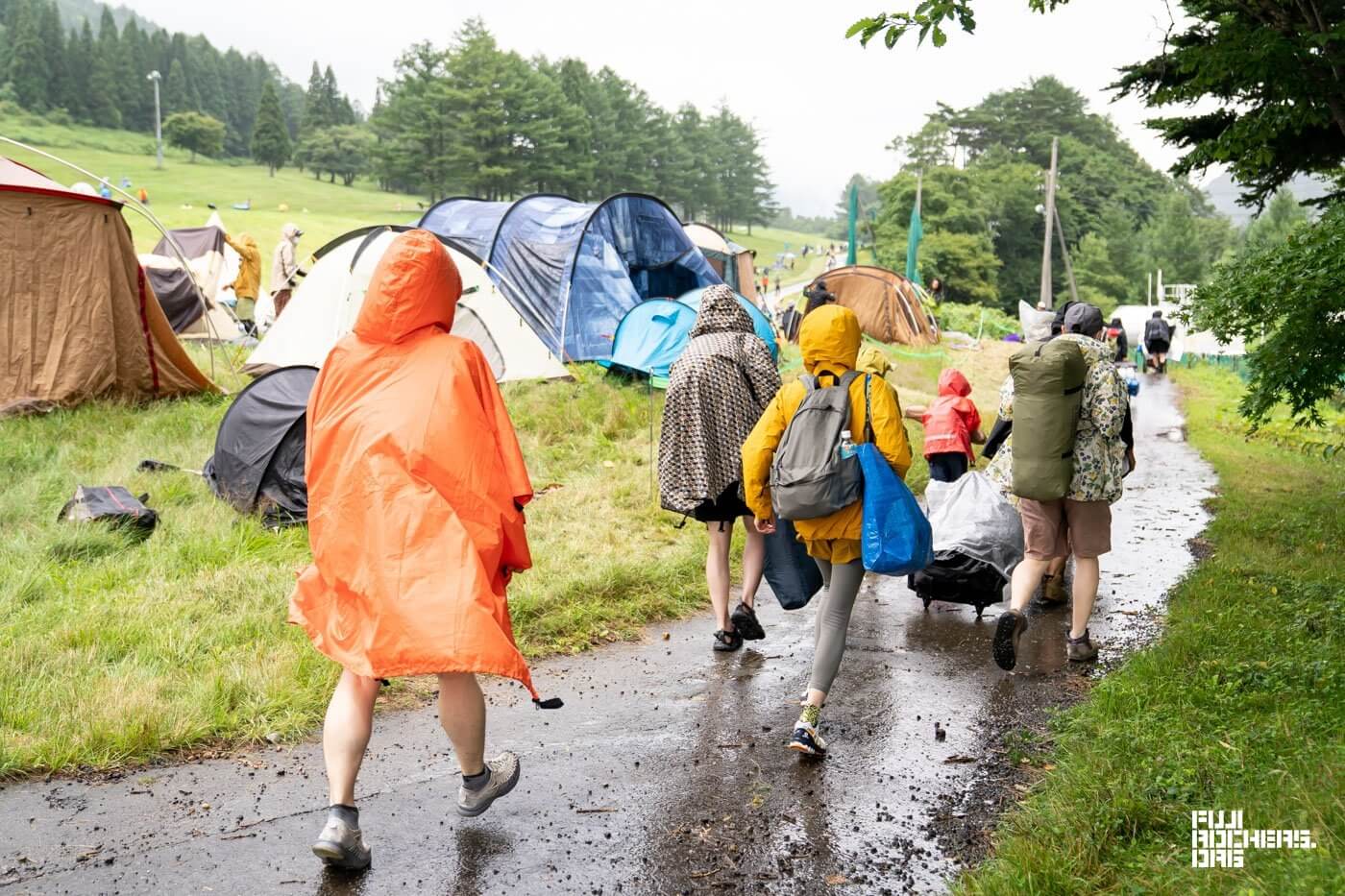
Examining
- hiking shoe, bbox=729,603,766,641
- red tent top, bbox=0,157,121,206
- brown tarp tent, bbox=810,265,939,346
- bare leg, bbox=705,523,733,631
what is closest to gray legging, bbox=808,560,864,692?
hiking shoe, bbox=729,603,766,641

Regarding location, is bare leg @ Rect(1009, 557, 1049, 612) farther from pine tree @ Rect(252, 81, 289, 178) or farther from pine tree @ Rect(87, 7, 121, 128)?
pine tree @ Rect(87, 7, 121, 128)

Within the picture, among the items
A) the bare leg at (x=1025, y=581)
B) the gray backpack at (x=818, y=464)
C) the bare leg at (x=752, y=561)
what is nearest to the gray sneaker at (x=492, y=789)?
the gray backpack at (x=818, y=464)

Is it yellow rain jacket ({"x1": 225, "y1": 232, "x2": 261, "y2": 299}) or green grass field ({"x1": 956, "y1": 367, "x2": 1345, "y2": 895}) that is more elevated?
yellow rain jacket ({"x1": 225, "y1": 232, "x2": 261, "y2": 299})

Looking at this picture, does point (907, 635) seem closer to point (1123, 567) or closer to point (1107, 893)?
point (1123, 567)

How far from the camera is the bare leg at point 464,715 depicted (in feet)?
11.8

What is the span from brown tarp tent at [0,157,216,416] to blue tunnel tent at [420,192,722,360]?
458cm

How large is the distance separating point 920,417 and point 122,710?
531 centimetres

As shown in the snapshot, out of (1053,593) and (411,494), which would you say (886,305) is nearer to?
(1053,593)

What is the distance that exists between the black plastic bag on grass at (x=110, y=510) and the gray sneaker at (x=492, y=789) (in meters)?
4.39

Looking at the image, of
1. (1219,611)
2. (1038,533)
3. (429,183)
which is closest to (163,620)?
(1038,533)

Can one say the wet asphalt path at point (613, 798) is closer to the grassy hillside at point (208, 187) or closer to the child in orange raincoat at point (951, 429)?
the child in orange raincoat at point (951, 429)

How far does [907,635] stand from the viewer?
631 centimetres

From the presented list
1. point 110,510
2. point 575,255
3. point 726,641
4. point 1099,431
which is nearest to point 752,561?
point 726,641

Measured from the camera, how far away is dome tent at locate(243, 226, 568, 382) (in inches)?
479
